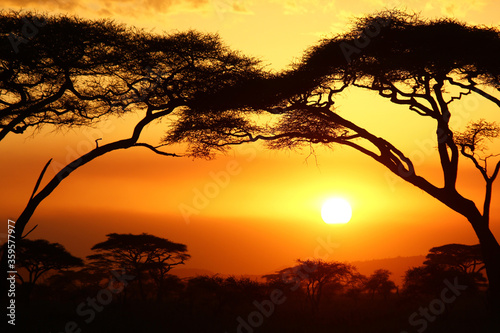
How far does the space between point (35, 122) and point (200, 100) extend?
5032 mm

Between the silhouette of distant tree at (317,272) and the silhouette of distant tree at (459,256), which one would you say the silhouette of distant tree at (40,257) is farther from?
the silhouette of distant tree at (459,256)

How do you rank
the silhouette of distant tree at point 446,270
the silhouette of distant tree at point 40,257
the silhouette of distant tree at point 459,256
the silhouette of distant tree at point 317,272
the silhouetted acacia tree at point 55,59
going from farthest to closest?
the silhouette of distant tree at point 459,256 < the silhouette of distant tree at point 317,272 < the silhouette of distant tree at point 40,257 < the silhouette of distant tree at point 446,270 < the silhouetted acacia tree at point 55,59

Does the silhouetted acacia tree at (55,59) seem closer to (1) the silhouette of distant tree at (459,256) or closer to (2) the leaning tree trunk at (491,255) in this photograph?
(2) the leaning tree trunk at (491,255)

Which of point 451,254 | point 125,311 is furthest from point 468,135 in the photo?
point 451,254

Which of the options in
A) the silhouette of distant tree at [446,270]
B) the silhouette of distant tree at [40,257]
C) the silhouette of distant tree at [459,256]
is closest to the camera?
the silhouette of distant tree at [446,270]

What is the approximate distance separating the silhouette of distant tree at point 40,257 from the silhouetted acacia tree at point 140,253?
2802mm

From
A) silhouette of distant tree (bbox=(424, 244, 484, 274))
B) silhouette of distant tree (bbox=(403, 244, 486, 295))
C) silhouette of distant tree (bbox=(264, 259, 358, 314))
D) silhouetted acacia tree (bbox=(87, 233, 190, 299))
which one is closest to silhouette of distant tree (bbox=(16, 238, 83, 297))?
silhouetted acacia tree (bbox=(87, 233, 190, 299))

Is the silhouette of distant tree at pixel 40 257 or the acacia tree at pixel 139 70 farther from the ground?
the acacia tree at pixel 139 70

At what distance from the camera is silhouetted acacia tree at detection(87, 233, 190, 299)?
31750mm

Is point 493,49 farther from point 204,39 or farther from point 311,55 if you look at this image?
point 204,39

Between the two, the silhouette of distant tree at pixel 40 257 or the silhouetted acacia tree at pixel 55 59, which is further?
the silhouette of distant tree at pixel 40 257

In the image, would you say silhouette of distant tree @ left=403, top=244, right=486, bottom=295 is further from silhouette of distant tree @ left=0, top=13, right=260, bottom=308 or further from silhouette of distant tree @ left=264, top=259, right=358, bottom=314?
silhouette of distant tree @ left=0, top=13, right=260, bottom=308

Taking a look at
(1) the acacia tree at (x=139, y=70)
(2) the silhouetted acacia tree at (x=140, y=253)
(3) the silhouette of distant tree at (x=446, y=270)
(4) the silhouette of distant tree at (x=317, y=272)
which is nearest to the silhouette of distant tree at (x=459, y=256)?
(3) the silhouette of distant tree at (x=446, y=270)

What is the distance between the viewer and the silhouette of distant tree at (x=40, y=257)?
2756 centimetres
